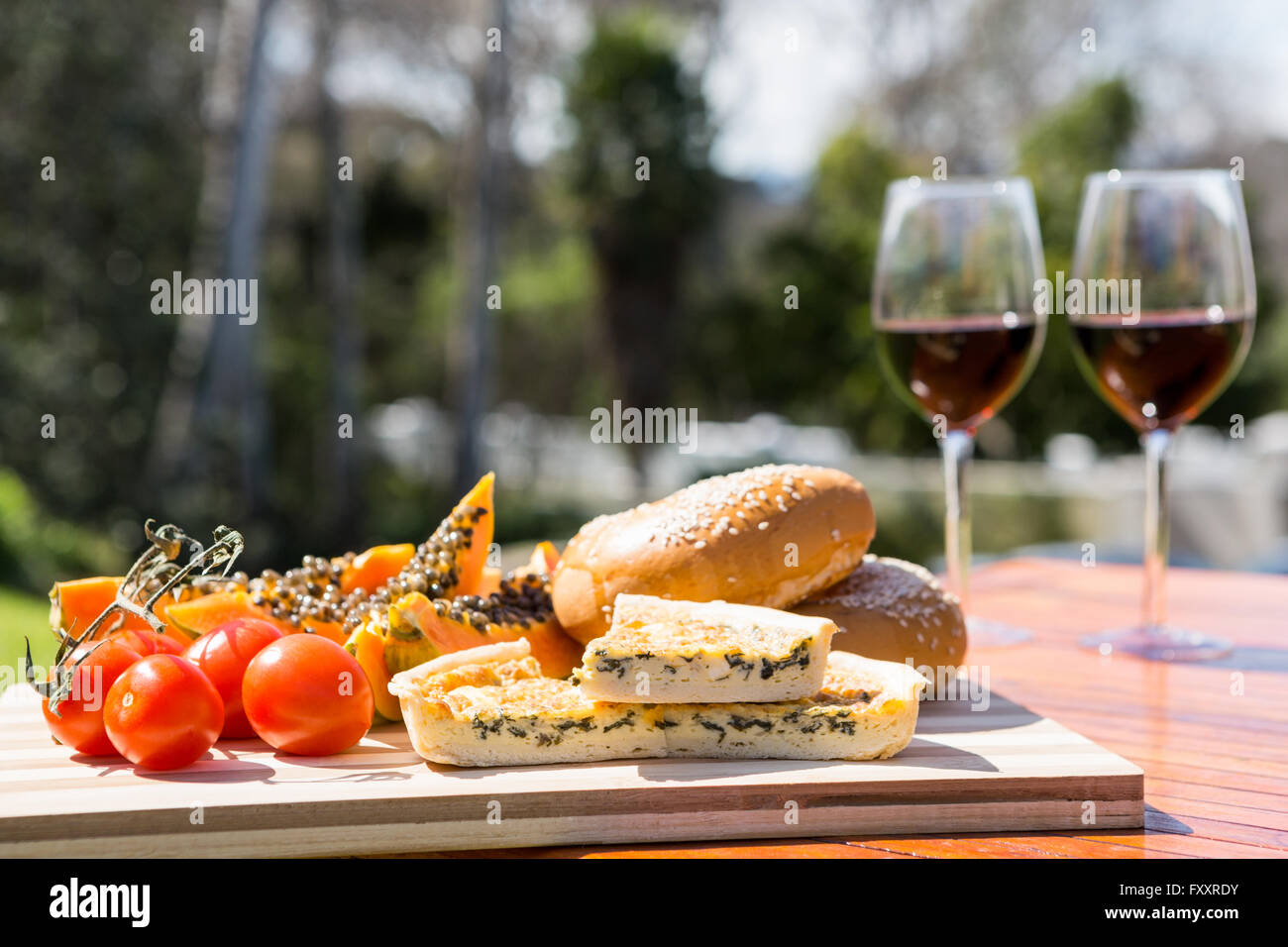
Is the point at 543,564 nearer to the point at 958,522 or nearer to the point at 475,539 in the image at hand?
the point at 475,539

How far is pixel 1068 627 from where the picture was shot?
7.12 ft

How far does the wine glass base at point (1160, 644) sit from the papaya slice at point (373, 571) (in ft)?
3.56

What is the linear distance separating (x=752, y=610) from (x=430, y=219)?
17.0 meters

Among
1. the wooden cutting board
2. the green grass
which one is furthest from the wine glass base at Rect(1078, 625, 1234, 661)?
the green grass

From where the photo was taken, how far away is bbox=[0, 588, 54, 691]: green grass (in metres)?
6.54

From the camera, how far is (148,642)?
146 cm

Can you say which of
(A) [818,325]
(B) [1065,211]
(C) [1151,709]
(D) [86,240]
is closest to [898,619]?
(C) [1151,709]

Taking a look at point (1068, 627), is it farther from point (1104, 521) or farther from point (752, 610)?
point (1104, 521)

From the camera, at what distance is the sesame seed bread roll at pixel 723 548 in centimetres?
154

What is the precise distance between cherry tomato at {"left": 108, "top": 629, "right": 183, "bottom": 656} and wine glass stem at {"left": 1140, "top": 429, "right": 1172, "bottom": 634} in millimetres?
1379

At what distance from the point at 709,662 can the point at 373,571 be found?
62 cm

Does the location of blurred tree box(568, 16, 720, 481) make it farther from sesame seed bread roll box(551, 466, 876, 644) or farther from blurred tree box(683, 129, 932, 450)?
sesame seed bread roll box(551, 466, 876, 644)

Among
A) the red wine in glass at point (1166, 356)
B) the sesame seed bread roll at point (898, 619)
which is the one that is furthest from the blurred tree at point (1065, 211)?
the sesame seed bread roll at point (898, 619)
